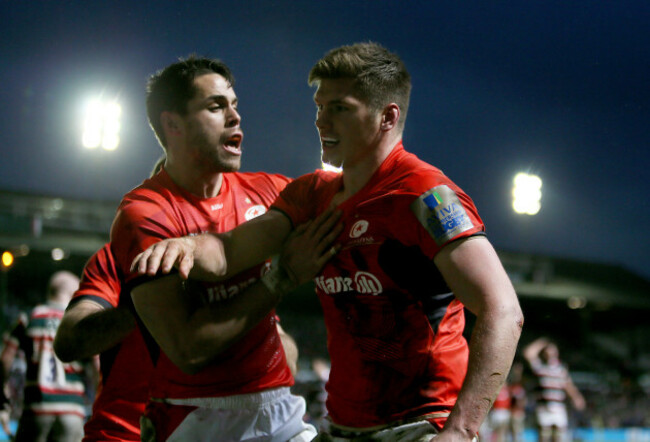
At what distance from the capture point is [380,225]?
2746mm

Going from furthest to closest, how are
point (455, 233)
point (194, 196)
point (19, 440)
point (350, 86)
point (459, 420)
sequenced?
point (19, 440)
point (194, 196)
point (350, 86)
point (455, 233)
point (459, 420)

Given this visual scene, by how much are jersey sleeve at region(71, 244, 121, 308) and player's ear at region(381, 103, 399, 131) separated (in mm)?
2015

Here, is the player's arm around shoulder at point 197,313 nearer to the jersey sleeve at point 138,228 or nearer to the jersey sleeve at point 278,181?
the jersey sleeve at point 138,228

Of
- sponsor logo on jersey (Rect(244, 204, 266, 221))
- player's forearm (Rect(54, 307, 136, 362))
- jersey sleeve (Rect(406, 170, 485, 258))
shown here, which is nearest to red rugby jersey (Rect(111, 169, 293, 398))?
sponsor logo on jersey (Rect(244, 204, 266, 221))

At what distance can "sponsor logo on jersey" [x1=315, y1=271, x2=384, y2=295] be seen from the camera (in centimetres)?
272

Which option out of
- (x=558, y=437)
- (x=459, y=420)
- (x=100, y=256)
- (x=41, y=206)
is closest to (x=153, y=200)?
(x=100, y=256)

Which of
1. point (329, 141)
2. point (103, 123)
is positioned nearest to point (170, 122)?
point (329, 141)

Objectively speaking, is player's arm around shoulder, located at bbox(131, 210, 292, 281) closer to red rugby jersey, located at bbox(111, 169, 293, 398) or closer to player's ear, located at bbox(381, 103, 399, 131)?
red rugby jersey, located at bbox(111, 169, 293, 398)

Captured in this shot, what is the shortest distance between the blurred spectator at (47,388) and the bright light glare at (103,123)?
9.39m

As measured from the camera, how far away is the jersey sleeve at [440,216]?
2402mm

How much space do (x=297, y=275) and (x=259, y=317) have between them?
0.85 feet

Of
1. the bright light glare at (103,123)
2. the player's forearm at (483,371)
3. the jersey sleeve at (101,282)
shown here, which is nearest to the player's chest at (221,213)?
the jersey sleeve at (101,282)

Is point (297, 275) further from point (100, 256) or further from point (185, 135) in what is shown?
point (100, 256)

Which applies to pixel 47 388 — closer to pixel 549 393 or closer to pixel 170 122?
pixel 170 122
